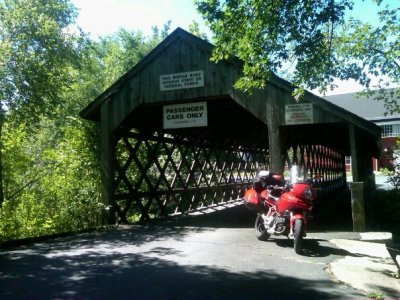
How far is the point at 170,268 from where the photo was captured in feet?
18.9

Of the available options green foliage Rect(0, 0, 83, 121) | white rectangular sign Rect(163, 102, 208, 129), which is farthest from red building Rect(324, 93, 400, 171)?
white rectangular sign Rect(163, 102, 208, 129)

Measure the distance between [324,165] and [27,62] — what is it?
1787 centimetres

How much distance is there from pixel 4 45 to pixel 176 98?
1039 cm

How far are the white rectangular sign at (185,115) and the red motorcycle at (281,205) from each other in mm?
3192

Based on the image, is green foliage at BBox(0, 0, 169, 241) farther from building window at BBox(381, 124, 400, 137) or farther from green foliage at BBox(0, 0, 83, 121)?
building window at BBox(381, 124, 400, 137)

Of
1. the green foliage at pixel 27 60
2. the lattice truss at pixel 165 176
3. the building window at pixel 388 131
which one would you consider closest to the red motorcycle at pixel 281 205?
the lattice truss at pixel 165 176

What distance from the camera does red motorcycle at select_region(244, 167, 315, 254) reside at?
652cm

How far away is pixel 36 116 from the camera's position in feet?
61.1

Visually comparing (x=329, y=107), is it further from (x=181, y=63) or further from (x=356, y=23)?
(x=356, y=23)

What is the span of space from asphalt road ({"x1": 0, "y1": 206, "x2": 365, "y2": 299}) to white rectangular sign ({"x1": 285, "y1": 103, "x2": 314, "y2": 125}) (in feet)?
8.27

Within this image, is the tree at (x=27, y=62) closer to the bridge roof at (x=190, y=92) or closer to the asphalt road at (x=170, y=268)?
the bridge roof at (x=190, y=92)

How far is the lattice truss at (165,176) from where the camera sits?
12.0 m

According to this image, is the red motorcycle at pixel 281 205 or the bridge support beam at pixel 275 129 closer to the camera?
the red motorcycle at pixel 281 205

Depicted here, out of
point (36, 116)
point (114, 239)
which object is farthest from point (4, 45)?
point (114, 239)
